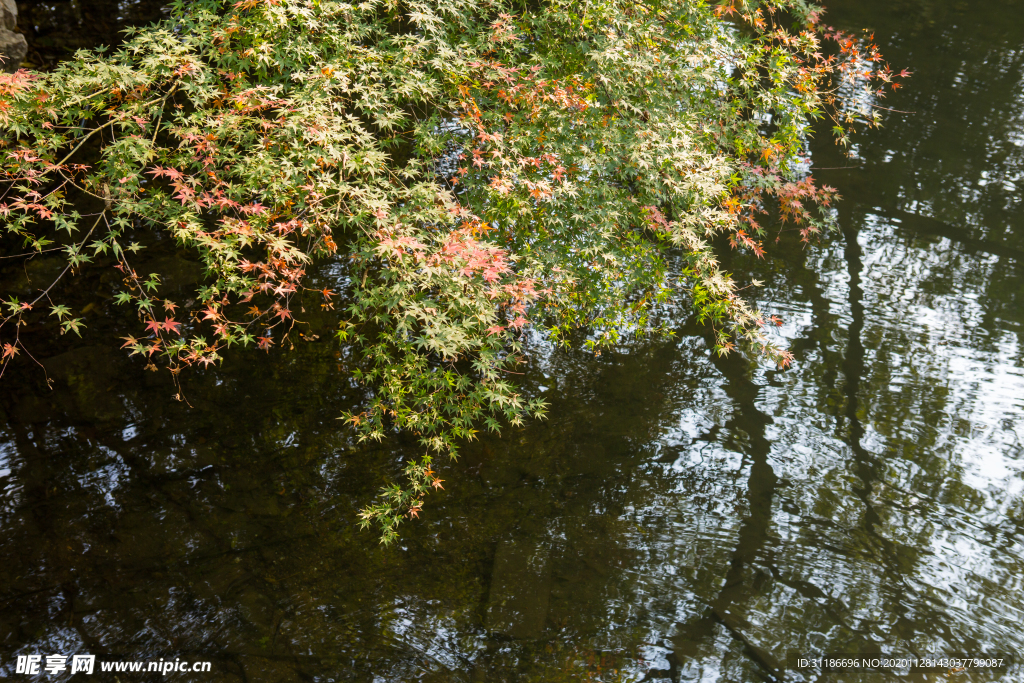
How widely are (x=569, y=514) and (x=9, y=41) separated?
352 centimetres

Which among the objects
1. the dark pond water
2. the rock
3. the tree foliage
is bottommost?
the dark pond water

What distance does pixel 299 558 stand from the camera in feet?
9.27

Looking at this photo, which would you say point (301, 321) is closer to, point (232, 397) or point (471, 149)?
point (232, 397)

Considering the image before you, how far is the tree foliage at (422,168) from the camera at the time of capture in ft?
7.59

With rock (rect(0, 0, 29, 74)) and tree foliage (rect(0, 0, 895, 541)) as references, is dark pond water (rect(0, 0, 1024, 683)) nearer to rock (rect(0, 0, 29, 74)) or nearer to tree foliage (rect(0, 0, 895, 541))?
tree foliage (rect(0, 0, 895, 541))

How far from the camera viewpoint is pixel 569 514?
3111 millimetres

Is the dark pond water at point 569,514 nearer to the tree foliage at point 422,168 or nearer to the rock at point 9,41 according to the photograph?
the tree foliage at point 422,168

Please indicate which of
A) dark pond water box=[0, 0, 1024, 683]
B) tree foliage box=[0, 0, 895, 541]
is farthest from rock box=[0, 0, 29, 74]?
dark pond water box=[0, 0, 1024, 683]

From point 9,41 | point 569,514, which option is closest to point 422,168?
point 9,41

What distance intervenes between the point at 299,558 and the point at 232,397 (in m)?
1.00

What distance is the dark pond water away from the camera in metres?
2.64

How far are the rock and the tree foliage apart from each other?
11.4 inches

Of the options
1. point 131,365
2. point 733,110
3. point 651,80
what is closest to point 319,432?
point 131,365

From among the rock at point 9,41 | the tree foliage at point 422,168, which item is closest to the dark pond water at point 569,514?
the tree foliage at point 422,168
